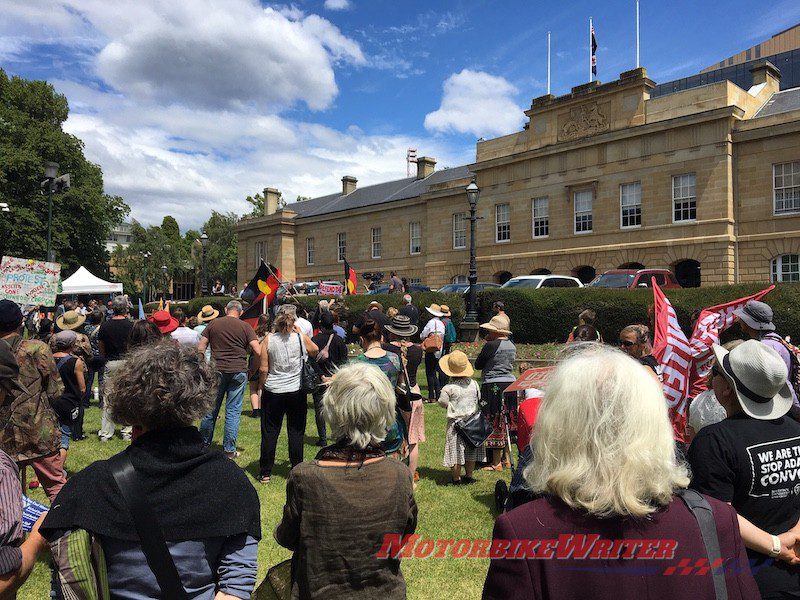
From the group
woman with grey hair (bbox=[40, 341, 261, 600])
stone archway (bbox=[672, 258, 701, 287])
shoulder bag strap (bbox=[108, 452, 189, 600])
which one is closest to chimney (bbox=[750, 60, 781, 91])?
stone archway (bbox=[672, 258, 701, 287])

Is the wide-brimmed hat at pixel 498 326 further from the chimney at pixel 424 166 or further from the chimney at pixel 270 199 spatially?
the chimney at pixel 270 199

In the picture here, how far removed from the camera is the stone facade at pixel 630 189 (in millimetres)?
25156

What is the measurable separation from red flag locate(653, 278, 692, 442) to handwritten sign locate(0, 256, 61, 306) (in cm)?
1092

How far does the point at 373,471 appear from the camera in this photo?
266 cm

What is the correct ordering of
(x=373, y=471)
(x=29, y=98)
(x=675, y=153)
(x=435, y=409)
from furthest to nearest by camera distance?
(x=29, y=98), (x=675, y=153), (x=435, y=409), (x=373, y=471)

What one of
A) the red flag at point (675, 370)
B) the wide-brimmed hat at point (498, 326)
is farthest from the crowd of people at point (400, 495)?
the wide-brimmed hat at point (498, 326)

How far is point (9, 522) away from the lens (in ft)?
6.81

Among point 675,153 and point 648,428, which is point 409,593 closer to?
point 648,428

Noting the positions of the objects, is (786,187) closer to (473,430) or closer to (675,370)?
(473,430)

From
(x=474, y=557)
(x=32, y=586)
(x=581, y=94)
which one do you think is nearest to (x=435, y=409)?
(x=474, y=557)

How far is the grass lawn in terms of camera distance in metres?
4.54

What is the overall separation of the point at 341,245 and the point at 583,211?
73.4 ft

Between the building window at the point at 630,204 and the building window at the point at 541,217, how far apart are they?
4.19 m

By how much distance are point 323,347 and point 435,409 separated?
3.88 m
